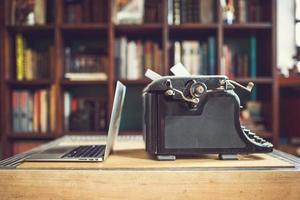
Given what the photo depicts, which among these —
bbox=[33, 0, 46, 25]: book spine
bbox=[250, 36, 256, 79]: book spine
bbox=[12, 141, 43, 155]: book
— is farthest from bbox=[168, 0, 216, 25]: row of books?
bbox=[12, 141, 43, 155]: book

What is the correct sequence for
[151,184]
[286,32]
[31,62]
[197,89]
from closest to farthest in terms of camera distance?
[151,184], [197,89], [31,62], [286,32]

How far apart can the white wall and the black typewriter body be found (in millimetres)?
2136

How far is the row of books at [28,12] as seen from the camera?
2611 mm

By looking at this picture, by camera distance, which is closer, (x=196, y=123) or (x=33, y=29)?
(x=196, y=123)

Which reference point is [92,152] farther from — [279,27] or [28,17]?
[279,27]

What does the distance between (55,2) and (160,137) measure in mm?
1868

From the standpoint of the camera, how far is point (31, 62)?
8.66 feet

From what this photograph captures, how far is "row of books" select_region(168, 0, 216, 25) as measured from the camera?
8.40 ft

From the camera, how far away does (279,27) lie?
3.00 meters

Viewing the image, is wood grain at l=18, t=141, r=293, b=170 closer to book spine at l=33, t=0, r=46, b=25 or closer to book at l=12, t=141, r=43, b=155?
book at l=12, t=141, r=43, b=155

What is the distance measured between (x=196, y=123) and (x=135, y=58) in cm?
163

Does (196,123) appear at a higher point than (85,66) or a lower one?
lower

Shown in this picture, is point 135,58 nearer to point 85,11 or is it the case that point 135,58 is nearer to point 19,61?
point 85,11

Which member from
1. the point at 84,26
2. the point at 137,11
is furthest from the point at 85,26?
the point at 137,11
